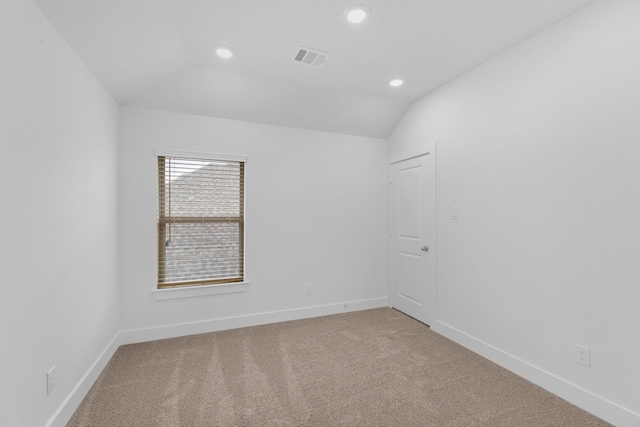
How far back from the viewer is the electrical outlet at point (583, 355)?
1940 millimetres

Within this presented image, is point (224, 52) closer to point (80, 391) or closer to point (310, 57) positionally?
point (310, 57)

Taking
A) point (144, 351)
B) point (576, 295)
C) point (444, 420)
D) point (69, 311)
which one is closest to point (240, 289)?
point (144, 351)

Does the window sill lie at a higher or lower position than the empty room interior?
lower

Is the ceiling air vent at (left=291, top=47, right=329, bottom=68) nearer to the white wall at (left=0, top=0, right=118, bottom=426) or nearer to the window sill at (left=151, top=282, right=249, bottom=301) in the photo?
the white wall at (left=0, top=0, right=118, bottom=426)

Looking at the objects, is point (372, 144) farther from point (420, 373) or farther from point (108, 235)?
point (108, 235)

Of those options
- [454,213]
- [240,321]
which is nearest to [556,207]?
[454,213]

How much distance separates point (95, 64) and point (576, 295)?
391cm

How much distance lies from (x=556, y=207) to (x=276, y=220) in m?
2.70

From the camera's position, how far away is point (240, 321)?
3346 mm

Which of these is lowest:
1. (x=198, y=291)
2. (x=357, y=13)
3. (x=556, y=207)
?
(x=198, y=291)

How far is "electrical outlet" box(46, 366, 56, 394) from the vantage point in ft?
5.36

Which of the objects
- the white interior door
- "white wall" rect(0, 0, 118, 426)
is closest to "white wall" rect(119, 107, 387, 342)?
the white interior door

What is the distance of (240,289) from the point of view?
11.0ft

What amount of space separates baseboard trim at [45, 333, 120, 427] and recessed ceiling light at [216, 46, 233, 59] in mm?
2756
